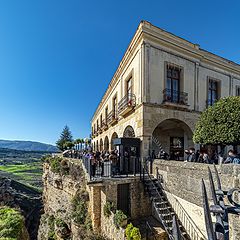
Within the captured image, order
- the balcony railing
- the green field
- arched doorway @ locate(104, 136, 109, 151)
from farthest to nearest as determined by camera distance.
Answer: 1. the green field
2. arched doorway @ locate(104, 136, 109, 151)
3. the balcony railing

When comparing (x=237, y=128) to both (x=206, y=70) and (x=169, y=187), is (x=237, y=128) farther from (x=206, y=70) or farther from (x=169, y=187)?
(x=206, y=70)

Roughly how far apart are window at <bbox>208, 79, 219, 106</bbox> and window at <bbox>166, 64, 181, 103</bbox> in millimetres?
3373

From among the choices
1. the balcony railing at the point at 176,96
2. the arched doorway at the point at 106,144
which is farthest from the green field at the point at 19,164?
the balcony railing at the point at 176,96

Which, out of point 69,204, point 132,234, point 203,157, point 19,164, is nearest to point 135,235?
point 132,234

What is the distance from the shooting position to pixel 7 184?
3419 centimetres

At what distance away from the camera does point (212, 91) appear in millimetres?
15758

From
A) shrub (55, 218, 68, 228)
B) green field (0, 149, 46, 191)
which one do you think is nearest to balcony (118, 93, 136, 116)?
shrub (55, 218, 68, 228)

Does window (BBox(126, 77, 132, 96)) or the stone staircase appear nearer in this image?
the stone staircase

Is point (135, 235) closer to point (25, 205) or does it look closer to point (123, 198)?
point (123, 198)

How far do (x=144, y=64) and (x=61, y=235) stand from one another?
41.6 feet

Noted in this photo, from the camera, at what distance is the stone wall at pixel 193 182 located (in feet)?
20.1

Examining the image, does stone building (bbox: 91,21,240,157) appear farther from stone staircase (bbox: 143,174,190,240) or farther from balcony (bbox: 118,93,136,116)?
stone staircase (bbox: 143,174,190,240)

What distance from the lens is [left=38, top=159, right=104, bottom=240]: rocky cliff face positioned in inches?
449

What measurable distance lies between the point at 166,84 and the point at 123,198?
7.87 m
